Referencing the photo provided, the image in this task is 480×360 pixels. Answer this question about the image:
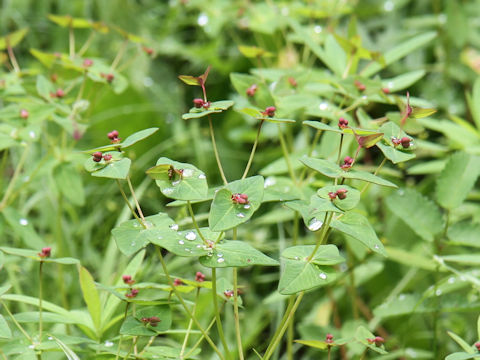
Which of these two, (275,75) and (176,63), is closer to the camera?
(275,75)

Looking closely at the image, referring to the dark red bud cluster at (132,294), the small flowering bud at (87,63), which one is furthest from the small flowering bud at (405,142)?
the small flowering bud at (87,63)

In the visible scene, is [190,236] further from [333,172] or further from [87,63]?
[87,63]

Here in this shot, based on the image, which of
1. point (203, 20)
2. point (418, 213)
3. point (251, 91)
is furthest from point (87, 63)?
point (203, 20)

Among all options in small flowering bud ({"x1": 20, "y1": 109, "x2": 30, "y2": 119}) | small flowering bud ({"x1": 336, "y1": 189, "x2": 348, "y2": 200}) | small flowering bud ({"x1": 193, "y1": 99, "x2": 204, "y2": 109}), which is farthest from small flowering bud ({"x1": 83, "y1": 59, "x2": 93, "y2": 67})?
small flowering bud ({"x1": 336, "y1": 189, "x2": 348, "y2": 200})

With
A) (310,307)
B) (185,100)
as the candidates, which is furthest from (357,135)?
(185,100)

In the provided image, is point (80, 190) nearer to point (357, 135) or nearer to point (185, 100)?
point (357, 135)

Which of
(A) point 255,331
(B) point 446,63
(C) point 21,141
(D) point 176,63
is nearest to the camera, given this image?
(C) point 21,141
